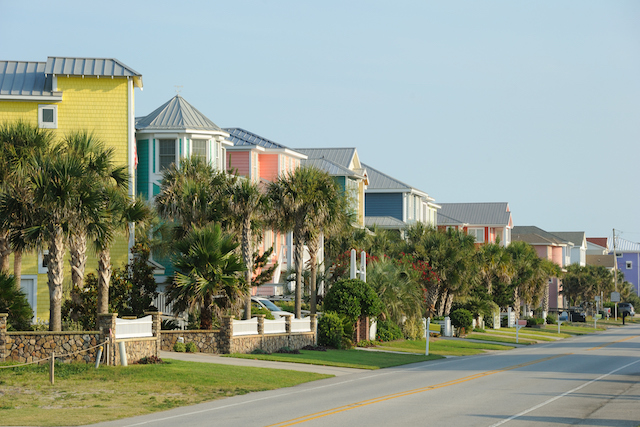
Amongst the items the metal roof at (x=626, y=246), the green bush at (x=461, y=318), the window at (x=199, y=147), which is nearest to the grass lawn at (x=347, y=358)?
the window at (x=199, y=147)

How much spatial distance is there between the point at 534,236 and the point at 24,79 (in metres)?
90.5

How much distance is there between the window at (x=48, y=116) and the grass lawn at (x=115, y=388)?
16.3m

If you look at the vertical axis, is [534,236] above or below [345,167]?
below

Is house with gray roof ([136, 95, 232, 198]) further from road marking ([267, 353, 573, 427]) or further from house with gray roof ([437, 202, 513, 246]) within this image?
house with gray roof ([437, 202, 513, 246])

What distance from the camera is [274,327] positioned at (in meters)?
32.6

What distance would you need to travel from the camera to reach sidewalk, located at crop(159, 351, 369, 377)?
26.4 m

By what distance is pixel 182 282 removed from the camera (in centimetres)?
2816

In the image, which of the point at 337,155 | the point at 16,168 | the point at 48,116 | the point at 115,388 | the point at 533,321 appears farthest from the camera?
the point at 533,321

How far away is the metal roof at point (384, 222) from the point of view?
66.7 meters

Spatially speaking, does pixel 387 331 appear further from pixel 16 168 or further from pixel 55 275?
pixel 16 168

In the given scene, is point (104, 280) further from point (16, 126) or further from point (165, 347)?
point (16, 126)

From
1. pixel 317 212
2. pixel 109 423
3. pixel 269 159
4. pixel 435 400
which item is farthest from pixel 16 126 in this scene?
pixel 269 159

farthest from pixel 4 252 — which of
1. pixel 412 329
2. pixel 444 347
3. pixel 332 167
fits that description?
pixel 332 167

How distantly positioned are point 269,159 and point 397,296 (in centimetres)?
1270
